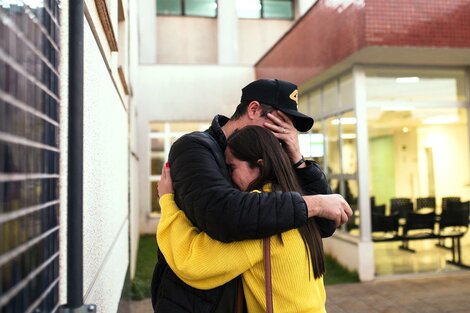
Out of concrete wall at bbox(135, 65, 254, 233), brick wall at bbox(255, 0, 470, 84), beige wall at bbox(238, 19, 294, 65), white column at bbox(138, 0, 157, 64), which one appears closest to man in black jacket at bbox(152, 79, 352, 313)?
brick wall at bbox(255, 0, 470, 84)

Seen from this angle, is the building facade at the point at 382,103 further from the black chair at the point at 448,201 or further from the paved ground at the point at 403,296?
the paved ground at the point at 403,296

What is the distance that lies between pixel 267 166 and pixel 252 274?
15.1 inches

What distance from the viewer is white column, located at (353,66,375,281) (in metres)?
6.71

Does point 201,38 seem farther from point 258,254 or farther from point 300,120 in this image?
point 258,254

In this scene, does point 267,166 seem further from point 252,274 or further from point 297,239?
point 252,274

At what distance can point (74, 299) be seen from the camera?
1144mm

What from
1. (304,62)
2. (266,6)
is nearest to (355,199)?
(304,62)

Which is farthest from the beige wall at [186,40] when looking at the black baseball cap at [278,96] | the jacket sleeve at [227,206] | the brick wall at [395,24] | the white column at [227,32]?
the jacket sleeve at [227,206]

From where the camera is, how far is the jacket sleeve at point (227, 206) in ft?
4.60

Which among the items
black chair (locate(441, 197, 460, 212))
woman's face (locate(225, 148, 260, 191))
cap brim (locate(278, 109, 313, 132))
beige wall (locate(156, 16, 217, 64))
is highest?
beige wall (locate(156, 16, 217, 64))

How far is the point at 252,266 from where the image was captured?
1480 millimetres

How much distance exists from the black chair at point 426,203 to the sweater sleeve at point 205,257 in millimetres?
6930

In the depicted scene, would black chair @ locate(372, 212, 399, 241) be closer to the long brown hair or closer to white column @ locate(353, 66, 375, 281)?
white column @ locate(353, 66, 375, 281)

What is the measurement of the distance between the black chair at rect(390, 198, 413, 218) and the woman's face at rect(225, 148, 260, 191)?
21.2ft
